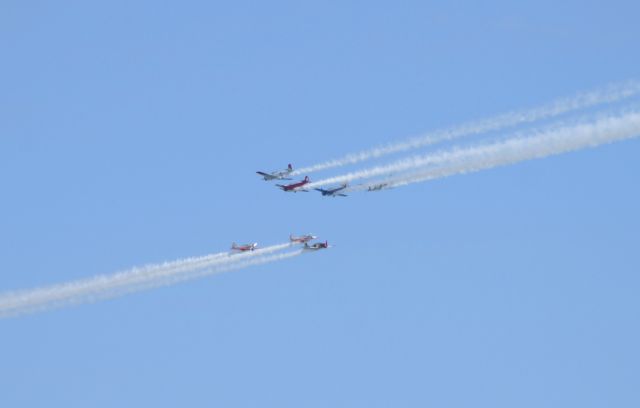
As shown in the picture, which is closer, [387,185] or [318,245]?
[387,185]

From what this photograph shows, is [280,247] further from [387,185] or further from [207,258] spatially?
[387,185]

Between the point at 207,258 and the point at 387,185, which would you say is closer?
the point at 387,185

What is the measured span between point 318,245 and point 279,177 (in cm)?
470

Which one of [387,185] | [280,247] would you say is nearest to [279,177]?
[280,247]

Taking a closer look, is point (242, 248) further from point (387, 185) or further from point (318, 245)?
point (387, 185)

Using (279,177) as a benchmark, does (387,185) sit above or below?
below

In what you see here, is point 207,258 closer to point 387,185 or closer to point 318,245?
point 318,245

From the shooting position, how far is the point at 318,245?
115 metres

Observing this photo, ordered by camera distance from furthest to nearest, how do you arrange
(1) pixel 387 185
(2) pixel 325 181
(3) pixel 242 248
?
(3) pixel 242 248
(2) pixel 325 181
(1) pixel 387 185

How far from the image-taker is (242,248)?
380ft

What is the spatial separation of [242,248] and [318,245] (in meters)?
4.64

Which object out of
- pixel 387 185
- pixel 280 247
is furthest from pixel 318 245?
pixel 387 185

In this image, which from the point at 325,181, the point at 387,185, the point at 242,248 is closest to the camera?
the point at 387,185

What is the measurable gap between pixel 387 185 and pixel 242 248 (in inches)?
682
